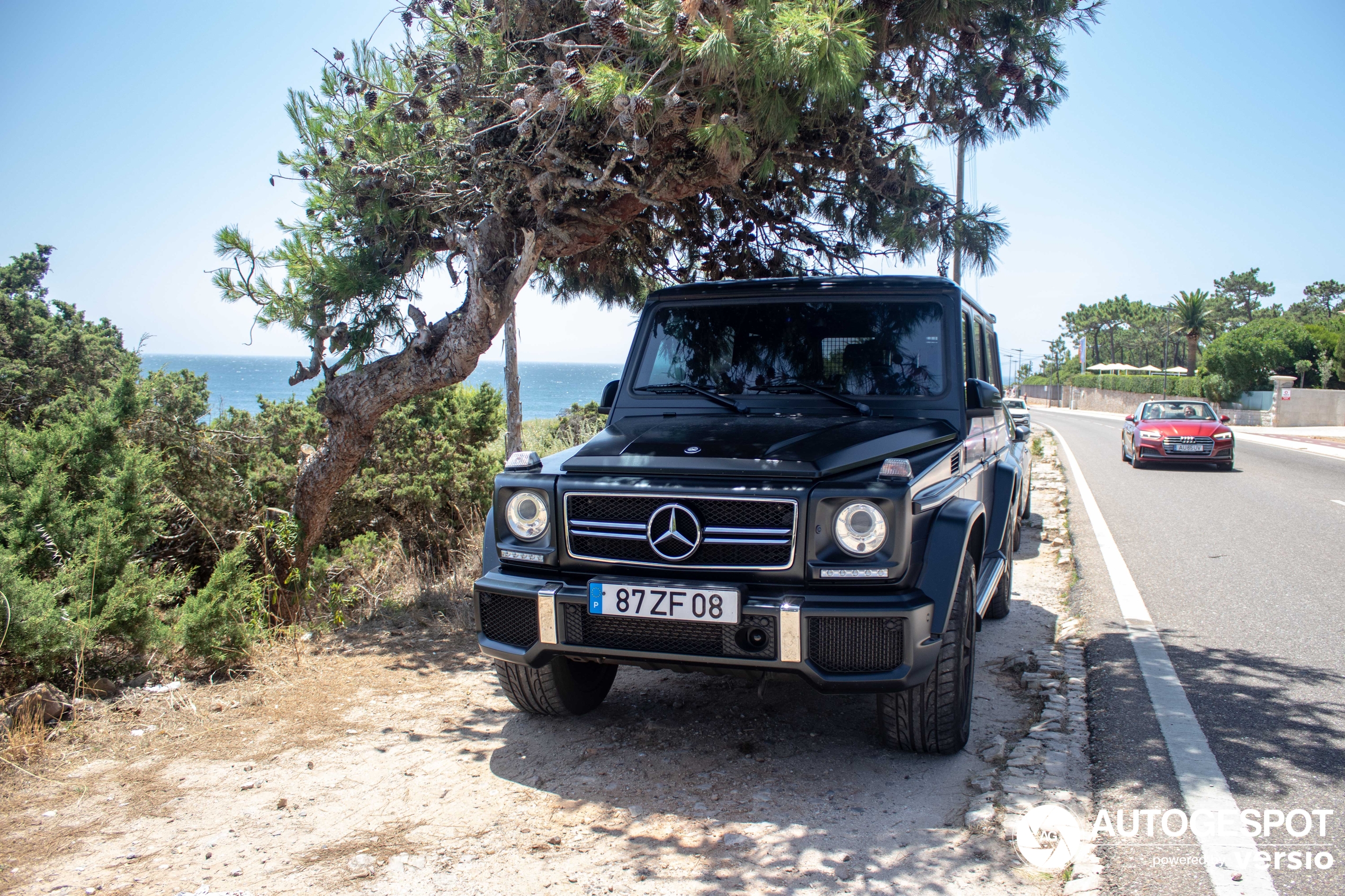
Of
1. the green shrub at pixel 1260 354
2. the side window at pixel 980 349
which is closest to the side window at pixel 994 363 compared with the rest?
the side window at pixel 980 349

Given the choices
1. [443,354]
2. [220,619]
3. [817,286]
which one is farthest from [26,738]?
[817,286]

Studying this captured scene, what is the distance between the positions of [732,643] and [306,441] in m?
5.76

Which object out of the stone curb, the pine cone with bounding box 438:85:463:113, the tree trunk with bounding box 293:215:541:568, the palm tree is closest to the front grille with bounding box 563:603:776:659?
the stone curb

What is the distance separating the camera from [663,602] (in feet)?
10.7

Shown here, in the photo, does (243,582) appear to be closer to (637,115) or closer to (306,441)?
(306,441)

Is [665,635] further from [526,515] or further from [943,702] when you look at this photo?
[943,702]

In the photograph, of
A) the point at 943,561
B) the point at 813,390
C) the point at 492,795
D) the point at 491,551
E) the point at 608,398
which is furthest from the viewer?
the point at 608,398

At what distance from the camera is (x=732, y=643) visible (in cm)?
320

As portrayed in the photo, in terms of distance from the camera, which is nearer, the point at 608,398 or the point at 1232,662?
the point at 608,398

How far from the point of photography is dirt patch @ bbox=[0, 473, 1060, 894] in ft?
9.11

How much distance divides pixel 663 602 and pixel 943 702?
1198 mm

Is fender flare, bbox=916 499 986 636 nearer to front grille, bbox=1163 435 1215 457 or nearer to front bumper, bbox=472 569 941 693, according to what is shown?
front bumper, bbox=472 569 941 693

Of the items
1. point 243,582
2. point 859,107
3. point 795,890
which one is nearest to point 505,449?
point 243,582

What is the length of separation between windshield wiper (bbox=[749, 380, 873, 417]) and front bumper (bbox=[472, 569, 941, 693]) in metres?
1.22
